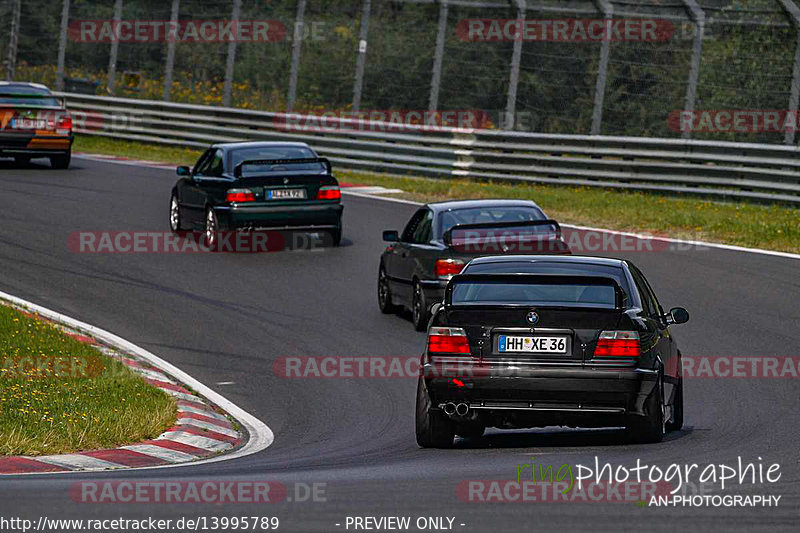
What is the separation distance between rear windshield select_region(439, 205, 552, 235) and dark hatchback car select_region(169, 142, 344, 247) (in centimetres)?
452

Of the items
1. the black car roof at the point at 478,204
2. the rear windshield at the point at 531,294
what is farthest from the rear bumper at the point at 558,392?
the black car roof at the point at 478,204

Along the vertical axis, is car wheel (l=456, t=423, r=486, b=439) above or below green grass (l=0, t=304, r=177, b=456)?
above

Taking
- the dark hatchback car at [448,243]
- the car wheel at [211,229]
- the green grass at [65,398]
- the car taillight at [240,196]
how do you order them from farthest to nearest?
the car wheel at [211,229] < the car taillight at [240,196] < the dark hatchback car at [448,243] < the green grass at [65,398]

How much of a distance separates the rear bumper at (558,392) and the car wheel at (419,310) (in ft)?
18.0

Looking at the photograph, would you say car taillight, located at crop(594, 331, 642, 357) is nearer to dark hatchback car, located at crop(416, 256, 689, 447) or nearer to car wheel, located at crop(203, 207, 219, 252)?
dark hatchback car, located at crop(416, 256, 689, 447)

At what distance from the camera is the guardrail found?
23714mm

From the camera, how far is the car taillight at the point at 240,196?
2000 cm

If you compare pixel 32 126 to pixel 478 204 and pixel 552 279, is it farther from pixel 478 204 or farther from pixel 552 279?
pixel 552 279

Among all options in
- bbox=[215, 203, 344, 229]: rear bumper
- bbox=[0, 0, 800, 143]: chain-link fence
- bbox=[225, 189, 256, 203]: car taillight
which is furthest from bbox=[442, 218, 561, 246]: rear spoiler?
A: bbox=[0, 0, 800, 143]: chain-link fence

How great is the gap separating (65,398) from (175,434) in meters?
1.10

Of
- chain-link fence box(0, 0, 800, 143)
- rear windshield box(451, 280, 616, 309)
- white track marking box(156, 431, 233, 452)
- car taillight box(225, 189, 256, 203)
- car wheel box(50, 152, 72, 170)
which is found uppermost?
chain-link fence box(0, 0, 800, 143)

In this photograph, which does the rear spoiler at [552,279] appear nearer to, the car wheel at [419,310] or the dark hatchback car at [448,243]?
the dark hatchback car at [448,243]

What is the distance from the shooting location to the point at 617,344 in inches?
367

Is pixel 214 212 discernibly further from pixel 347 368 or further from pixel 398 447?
pixel 398 447
